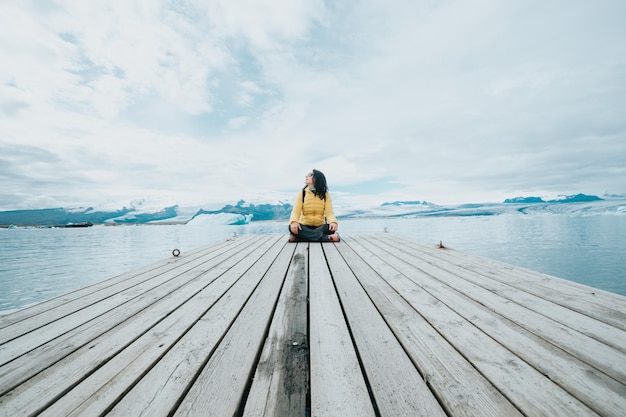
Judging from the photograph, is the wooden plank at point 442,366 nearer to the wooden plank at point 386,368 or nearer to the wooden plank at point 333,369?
the wooden plank at point 386,368

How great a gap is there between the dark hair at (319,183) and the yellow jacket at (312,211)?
0.28ft

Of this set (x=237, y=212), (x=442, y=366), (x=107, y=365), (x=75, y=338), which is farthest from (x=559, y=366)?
(x=237, y=212)

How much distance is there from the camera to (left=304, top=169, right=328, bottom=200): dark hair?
5258 mm

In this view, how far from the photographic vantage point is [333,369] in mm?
1086

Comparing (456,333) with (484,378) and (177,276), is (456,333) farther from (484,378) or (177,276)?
(177,276)

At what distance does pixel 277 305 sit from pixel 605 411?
4.91 ft

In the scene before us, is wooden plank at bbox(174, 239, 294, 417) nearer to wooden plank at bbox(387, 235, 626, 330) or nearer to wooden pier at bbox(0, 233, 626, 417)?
wooden pier at bbox(0, 233, 626, 417)

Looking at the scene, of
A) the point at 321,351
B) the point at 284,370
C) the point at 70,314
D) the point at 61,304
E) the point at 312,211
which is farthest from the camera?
the point at 312,211

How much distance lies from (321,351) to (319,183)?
418 centimetres

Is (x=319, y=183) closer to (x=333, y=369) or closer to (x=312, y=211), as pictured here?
(x=312, y=211)

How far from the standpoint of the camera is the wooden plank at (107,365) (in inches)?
37.1

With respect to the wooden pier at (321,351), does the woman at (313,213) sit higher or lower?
higher

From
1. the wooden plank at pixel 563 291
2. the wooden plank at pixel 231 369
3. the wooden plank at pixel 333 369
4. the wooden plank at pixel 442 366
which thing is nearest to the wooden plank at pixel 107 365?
the wooden plank at pixel 231 369

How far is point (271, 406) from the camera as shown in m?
0.88
